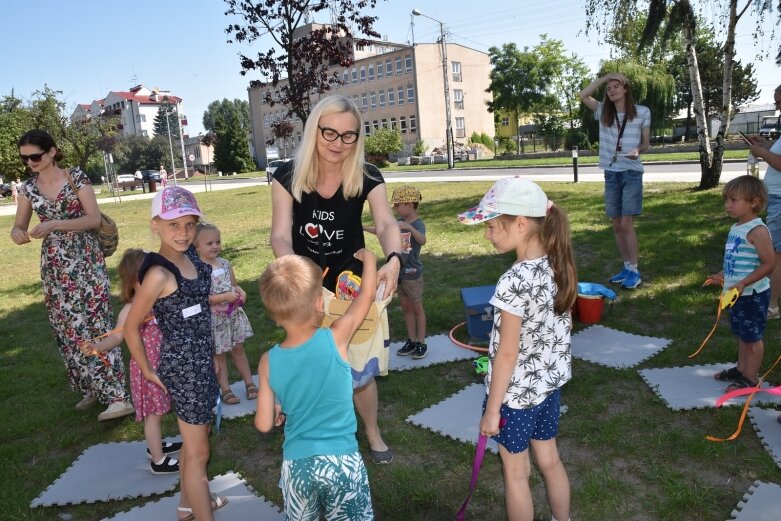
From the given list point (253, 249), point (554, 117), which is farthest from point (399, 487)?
point (554, 117)

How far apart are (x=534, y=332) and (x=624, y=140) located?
5017mm

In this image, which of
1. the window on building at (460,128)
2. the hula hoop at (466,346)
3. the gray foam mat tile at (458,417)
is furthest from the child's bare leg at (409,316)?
the window on building at (460,128)

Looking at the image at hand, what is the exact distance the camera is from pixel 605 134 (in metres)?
6.82

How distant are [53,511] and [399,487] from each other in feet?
6.80

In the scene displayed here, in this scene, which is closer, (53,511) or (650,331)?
(53,511)

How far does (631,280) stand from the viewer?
668 cm

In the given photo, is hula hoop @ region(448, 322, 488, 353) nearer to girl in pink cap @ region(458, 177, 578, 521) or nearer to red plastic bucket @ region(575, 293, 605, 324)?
red plastic bucket @ region(575, 293, 605, 324)

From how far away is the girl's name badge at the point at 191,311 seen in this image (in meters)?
2.78

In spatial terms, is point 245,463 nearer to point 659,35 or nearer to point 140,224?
point 659,35

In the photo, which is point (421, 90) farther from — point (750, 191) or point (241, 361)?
point (750, 191)

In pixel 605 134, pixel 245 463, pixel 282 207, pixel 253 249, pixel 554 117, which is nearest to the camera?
pixel 282 207

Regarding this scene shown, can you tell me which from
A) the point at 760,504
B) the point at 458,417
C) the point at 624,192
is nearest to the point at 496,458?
the point at 458,417

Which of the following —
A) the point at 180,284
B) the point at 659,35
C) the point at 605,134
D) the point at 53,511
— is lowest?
the point at 53,511

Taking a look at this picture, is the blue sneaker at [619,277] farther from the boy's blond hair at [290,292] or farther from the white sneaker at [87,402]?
the white sneaker at [87,402]
